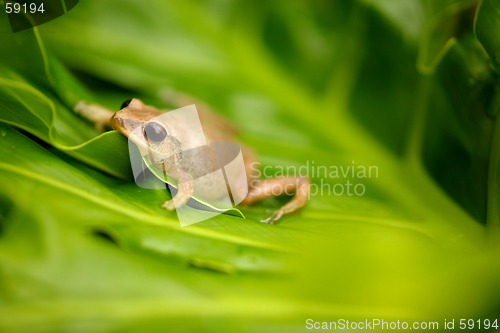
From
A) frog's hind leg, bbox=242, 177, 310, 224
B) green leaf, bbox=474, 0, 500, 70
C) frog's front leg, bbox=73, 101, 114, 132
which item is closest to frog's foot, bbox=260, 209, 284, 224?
frog's hind leg, bbox=242, 177, 310, 224

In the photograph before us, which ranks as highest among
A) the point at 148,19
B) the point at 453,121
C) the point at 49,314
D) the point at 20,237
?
the point at 148,19

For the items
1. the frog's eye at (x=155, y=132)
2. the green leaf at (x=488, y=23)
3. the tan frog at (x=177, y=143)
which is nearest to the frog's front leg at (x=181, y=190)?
the tan frog at (x=177, y=143)

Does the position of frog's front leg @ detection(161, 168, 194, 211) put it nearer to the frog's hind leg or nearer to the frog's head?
the frog's head

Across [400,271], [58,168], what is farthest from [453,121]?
[58,168]

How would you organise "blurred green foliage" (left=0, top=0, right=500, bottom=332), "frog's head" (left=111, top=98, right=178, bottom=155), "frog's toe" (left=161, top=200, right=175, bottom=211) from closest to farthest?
"blurred green foliage" (left=0, top=0, right=500, bottom=332) → "frog's toe" (left=161, top=200, right=175, bottom=211) → "frog's head" (left=111, top=98, right=178, bottom=155)

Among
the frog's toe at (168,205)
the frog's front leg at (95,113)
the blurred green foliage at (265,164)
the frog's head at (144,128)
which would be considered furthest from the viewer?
the frog's front leg at (95,113)

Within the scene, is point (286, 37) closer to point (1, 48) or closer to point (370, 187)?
point (370, 187)

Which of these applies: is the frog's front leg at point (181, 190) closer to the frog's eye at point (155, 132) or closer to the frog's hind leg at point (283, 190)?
the frog's eye at point (155, 132)

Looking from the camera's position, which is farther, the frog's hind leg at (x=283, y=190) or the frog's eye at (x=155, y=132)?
the frog's hind leg at (x=283, y=190)
